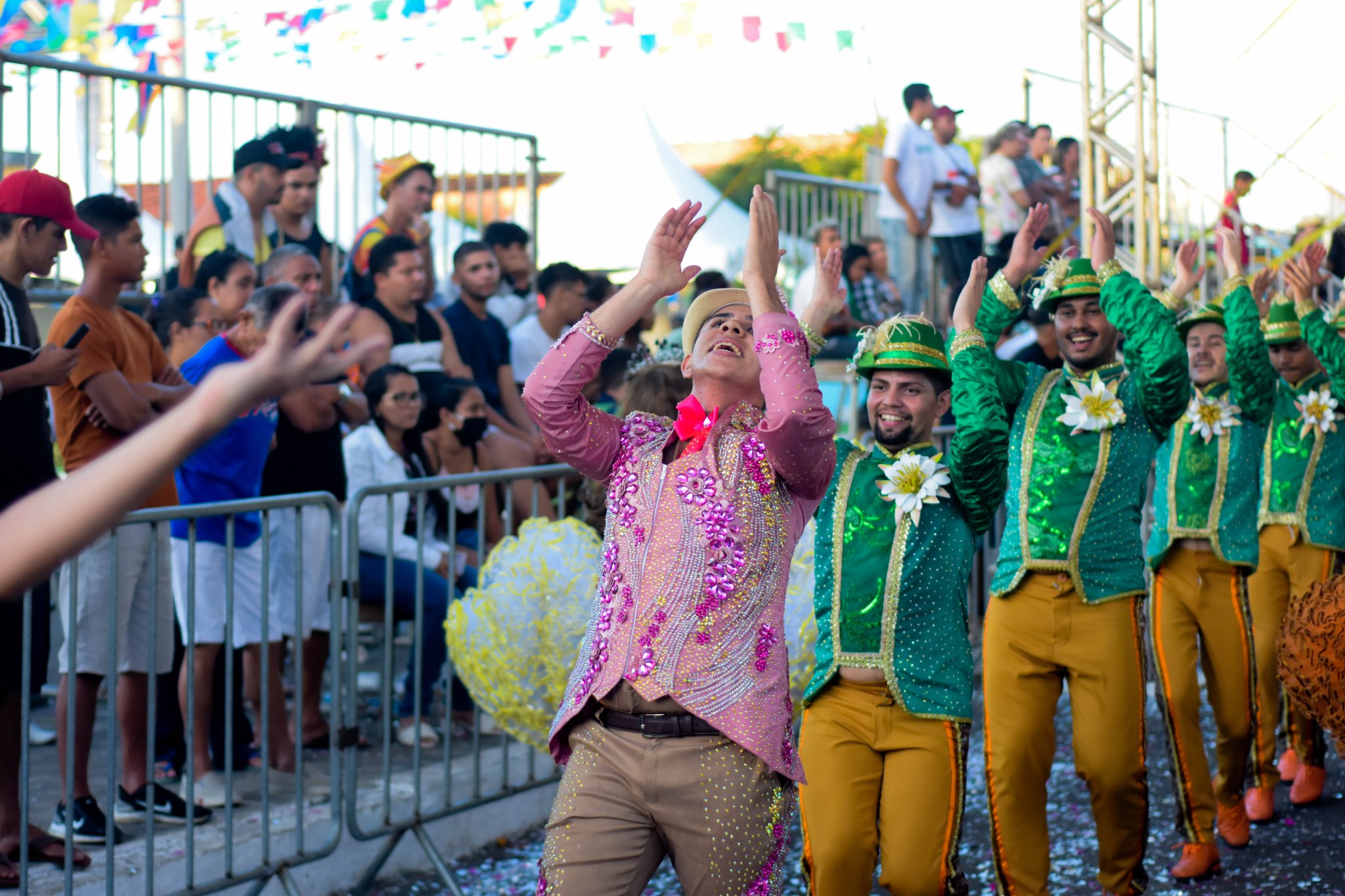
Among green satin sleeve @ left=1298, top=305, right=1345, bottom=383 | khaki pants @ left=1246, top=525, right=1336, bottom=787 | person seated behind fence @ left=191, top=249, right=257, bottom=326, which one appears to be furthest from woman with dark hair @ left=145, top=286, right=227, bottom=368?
green satin sleeve @ left=1298, top=305, right=1345, bottom=383

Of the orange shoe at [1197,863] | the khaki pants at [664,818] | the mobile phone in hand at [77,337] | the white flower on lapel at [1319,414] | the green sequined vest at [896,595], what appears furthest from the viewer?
the white flower on lapel at [1319,414]

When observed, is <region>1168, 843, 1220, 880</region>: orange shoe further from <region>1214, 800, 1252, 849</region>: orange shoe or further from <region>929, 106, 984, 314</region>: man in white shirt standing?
<region>929, 106, 984, 314</region>: man in white shirt standing

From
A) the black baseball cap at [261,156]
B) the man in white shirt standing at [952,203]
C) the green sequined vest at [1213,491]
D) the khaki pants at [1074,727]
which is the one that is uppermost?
the man in white shirt standing at [952,203]

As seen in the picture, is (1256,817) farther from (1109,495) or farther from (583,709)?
(583,709)

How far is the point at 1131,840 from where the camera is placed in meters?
4.61

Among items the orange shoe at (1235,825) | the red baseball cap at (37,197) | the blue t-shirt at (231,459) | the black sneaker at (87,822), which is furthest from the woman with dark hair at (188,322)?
the orange shoe at (1235,825)

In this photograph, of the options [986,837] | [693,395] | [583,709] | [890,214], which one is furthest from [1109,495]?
[890,214]

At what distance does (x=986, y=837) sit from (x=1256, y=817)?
113 centimetres

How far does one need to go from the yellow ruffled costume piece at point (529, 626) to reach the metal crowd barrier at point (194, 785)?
1.69 feet

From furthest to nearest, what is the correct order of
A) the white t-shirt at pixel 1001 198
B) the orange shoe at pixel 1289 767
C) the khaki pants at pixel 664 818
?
the white t-shirt at pixel 1001 198 < the orange shoe at pixel 1289 767 < the khaki pants at pixel 664 818

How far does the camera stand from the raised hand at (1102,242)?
4.90m

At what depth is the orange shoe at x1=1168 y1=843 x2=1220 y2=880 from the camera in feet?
16.8

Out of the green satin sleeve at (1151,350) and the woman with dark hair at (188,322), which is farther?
the woman with dark hair at (188,322)

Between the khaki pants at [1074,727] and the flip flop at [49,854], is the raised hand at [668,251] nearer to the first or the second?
the khaki pants at [1074,727]
